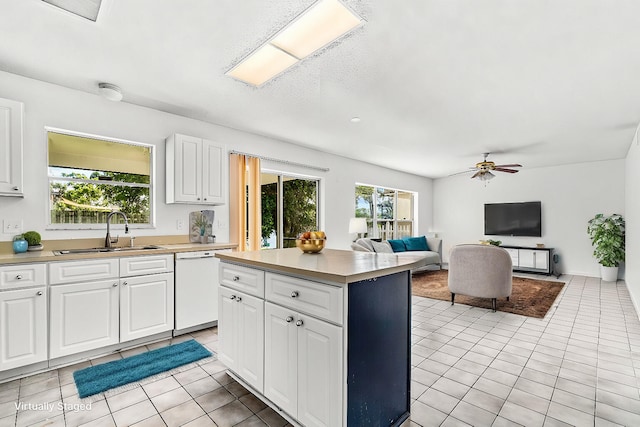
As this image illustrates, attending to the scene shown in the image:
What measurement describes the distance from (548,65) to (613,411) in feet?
8.23

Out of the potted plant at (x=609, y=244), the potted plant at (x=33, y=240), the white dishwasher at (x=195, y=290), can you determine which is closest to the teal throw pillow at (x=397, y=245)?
the potted plant at (x=609, y=244)

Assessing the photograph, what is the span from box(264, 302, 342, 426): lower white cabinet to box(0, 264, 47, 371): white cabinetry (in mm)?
1898

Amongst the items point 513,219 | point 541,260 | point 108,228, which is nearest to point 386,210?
point 513,219

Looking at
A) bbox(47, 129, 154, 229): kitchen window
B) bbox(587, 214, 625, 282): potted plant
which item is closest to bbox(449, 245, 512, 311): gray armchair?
bbox(587, 214, 625, 282): potted plant

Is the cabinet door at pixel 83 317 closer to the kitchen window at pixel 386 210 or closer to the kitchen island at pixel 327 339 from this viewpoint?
the kitchen island at pixel 327 339

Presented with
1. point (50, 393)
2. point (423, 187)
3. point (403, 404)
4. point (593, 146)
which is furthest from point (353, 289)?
point (423, 187)

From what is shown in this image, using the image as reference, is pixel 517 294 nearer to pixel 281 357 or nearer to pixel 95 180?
pixel 281 357

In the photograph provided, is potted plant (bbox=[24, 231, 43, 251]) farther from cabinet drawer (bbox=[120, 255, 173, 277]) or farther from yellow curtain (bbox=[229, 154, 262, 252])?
yellow curtain (bbox=[229, 154, 262, 252])

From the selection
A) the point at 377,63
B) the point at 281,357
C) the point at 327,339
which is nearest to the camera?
the point at 327,339

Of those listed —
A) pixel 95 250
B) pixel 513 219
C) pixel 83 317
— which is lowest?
pixel 83 317

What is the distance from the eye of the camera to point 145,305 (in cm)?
292

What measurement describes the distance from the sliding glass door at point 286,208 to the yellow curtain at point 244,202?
0.53 m

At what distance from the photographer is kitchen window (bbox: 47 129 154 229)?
299 centimetres

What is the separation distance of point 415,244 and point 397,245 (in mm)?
663
